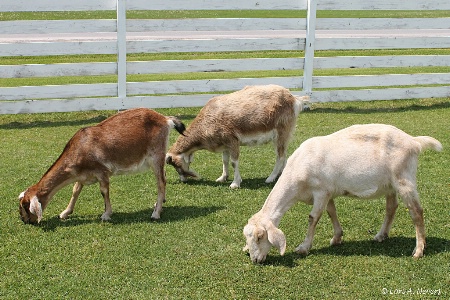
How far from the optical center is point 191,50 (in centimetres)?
1500

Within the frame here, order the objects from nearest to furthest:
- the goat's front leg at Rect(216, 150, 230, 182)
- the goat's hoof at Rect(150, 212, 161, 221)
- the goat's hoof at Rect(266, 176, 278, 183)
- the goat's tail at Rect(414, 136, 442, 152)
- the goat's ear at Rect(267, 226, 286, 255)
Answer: the goat's ear at Rect(267, 226, 286, 255)
the goat's tail at Rect(414, 136, 442, 152)
the goat's hoof at Rect(150, 212, 161, 221)
the goat's hoof at Rect(266, 176, 278, 183)
the goat's front leg at Rect(216, 150, 230, 182)

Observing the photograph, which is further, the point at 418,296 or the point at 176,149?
A: the point at 176,149

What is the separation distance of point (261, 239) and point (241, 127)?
3409 millimetres

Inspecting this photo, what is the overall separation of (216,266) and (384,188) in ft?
6.36

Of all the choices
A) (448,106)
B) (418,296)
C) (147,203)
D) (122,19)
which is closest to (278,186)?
(418,296)

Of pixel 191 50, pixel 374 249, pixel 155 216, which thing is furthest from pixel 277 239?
pixel 191 50

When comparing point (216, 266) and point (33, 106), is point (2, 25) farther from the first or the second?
point (216, 266)

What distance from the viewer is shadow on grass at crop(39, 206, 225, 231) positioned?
856cm

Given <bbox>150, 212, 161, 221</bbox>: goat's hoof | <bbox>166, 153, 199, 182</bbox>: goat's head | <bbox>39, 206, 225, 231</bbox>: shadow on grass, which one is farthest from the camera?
<bbox>166, 153, 199, 182</bbox>: goat's head

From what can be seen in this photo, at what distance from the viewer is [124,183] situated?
10242 millimetres

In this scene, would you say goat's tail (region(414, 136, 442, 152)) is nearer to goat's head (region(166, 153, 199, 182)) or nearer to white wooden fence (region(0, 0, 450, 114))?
goat's head (region(166, 153, 199, 182))

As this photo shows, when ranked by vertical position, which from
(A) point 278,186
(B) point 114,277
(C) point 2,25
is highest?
(C) point 2,25

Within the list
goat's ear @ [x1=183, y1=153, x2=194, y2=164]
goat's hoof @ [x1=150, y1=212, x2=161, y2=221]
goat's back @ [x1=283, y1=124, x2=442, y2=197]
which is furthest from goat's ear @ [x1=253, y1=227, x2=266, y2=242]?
goat's ear @ [x1=183, y1=153, x2=194, y2=164]

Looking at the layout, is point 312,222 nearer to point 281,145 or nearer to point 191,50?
point 281,145
